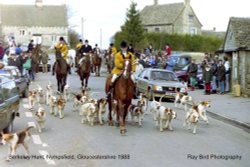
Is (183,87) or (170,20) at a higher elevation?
(170,20)

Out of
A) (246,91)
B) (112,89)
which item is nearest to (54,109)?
(112,89)

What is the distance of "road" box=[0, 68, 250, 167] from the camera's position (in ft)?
35.8

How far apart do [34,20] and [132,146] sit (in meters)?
96.8

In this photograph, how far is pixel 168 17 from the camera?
8319 centimetres

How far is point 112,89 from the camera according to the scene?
15.9 metres

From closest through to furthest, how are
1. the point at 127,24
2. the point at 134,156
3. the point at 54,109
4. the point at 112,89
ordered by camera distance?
the point at 134,156
the point at 112,89
the point at 54,109
the point at 127,24

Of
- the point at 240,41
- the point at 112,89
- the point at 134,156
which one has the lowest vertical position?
the point at 134,156

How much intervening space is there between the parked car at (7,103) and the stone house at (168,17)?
2650 inches

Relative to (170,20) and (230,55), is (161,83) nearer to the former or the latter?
(230,55)

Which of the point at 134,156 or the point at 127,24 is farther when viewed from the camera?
the point at 127,24

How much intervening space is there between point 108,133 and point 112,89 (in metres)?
1.93

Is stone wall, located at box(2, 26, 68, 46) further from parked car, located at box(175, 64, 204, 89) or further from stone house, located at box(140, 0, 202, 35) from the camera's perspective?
parked car, located at box(175, 64, 204, 89)

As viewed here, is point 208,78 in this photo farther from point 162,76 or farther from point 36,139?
point 36,139

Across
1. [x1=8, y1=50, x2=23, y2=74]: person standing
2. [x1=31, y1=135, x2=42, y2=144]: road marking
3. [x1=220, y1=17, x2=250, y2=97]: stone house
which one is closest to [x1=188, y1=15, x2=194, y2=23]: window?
[x1=220, y1=17, x2=250, y2=97]: stone house
